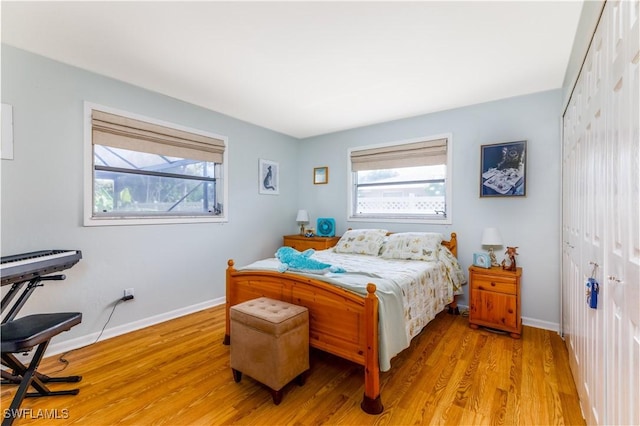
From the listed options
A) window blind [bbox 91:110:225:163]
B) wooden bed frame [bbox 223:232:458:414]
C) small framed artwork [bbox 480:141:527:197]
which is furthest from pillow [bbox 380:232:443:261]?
window blind [bbox 91:110:225:163]

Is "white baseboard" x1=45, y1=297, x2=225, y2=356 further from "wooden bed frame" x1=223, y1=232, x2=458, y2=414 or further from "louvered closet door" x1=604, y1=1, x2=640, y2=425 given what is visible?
"louvered closet door" x1=604, y1=1, x2=640, y2=425

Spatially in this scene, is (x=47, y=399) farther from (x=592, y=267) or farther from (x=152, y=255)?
(x=592, y=267)

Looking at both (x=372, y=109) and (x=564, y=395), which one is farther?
(x=372, y=109)

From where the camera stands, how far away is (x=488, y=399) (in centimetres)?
183

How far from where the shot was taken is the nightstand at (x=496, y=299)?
2719 millimetres

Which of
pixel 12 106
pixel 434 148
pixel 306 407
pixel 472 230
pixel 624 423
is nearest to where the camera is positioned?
pixel 624 423

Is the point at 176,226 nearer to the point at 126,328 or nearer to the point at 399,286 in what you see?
the point at 126,328

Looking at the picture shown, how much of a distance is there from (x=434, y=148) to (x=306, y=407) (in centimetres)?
310

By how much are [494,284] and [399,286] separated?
1.35m

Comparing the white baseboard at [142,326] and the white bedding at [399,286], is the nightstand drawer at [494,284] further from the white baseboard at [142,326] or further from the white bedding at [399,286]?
the white baseboard at [142,326]

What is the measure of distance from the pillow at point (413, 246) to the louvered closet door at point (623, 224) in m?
1.90

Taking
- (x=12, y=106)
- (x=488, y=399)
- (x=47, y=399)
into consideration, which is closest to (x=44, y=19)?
(x=12, y=106)

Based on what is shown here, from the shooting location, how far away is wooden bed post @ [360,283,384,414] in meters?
1.73

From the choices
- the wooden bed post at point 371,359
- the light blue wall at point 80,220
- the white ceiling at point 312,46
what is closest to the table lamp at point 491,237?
the white ceiling at point 312,46
